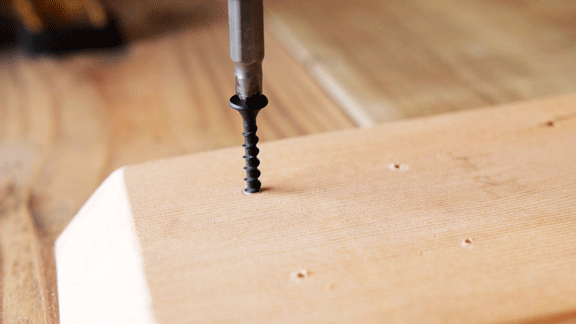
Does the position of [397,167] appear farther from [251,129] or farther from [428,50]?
[428,50]

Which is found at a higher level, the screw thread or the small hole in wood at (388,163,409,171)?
the screw thread

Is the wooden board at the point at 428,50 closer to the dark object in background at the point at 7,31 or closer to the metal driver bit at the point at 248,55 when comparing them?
the metal driver bit at the point at 248,55

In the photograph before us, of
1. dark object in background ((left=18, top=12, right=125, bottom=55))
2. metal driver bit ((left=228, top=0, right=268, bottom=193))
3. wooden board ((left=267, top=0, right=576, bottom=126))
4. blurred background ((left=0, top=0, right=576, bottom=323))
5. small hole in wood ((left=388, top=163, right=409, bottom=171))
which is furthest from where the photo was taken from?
dark object in background ((left=18, top=12, right=125, bottom=55))

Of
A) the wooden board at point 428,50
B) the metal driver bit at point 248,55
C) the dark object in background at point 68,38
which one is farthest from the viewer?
the dark object in background at point 68,38

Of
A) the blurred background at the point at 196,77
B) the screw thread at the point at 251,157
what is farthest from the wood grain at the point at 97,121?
the screw thread at the point at 251,157

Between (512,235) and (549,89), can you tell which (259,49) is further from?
(549,89)

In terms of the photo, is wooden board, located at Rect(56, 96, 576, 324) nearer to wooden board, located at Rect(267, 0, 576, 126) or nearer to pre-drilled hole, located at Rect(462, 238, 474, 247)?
pre-drilled hole, located at Rect(462, 238, 474, 247)

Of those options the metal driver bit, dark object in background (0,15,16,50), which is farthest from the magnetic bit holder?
dark object in background (0,15,16,50)

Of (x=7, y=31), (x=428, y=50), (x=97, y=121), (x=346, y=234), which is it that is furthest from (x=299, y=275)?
(x=7, y=31)
